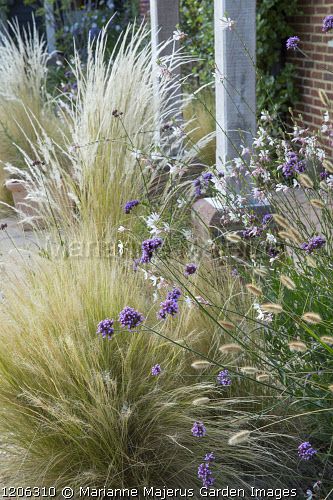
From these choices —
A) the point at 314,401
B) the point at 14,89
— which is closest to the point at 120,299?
the point at 314,401

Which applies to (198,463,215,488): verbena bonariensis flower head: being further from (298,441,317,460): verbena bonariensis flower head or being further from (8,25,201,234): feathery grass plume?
(8,25,201,234): feathery grass plume

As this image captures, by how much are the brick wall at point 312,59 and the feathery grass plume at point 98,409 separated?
13.0 feet

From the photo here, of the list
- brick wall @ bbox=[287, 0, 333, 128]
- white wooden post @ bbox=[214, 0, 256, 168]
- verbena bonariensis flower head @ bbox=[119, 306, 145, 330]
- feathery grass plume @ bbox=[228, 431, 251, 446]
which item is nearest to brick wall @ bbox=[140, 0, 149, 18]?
brick wall @ bbox=[287, 0, 333, 128]

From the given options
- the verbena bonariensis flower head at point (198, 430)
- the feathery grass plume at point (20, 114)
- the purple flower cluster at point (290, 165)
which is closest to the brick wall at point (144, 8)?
the feathery grass plume at point (20, 114)

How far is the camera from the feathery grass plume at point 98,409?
2.34 meters

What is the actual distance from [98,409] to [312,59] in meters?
4.62

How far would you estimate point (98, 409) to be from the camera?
7.52 ft

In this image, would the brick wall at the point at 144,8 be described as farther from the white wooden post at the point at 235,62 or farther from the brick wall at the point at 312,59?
the white wooden post at the point at 235,62

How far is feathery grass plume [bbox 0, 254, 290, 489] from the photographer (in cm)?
234

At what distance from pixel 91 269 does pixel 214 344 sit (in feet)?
1.89

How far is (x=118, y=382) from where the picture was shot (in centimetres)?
249

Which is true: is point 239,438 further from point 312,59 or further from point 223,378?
point 312,59

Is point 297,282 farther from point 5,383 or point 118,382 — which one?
point 5,383

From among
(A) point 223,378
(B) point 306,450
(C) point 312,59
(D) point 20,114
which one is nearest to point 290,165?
(A) point 223,378
